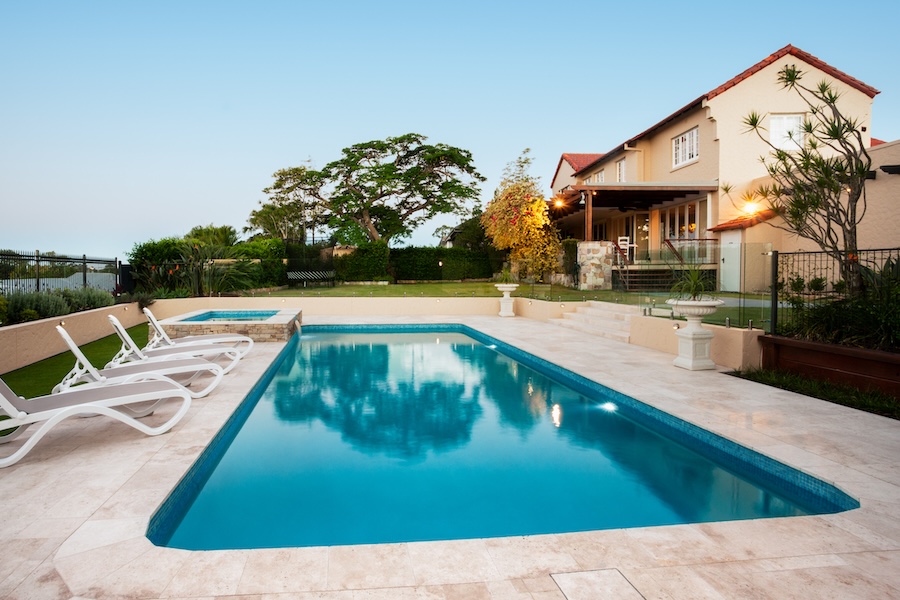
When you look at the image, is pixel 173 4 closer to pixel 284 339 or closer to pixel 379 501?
pixel 284 339

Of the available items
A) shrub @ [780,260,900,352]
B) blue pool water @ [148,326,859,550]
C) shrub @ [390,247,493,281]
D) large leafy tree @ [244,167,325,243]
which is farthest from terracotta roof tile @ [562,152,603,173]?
blue pool water @ [148,326,859,550]

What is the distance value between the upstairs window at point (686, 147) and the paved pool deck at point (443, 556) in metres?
16.5

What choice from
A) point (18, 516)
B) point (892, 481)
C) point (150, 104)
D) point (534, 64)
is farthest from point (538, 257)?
point (18, 516)

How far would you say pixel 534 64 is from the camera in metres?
19.7

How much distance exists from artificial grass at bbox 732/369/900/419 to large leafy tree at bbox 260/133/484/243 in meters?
26.2

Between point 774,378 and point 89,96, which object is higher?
point 89,96

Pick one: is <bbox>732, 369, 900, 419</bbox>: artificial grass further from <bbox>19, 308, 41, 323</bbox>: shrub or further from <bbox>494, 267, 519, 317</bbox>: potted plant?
<bbox>19, 308, 41, 323</bbox>: shrub

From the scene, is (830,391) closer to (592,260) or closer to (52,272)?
(592,260)

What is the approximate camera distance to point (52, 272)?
12703 mm

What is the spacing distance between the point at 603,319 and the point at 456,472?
30.8ft

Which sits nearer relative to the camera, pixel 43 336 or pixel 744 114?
pixel 43 336

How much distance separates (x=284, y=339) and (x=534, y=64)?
13810mm

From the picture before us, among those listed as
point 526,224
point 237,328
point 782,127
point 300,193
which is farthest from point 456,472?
point 300,193

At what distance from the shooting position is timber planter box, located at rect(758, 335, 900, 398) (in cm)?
620
